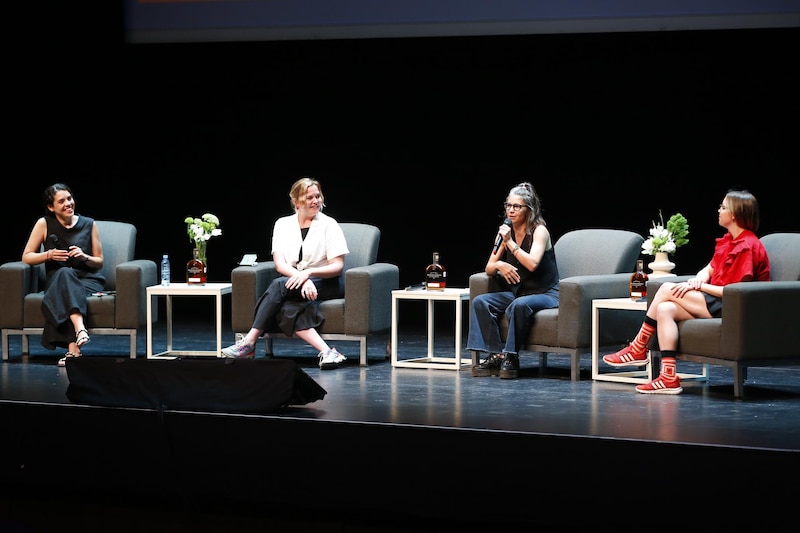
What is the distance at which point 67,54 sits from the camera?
333 inches

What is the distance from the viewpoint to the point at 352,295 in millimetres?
6172

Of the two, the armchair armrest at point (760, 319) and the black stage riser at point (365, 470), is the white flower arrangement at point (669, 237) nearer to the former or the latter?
the armchair armrest at point (760, 319)

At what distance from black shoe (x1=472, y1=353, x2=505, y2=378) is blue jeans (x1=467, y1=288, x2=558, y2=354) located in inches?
4.5

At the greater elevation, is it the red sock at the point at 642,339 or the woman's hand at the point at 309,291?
the woman's hand at the point at 309,291

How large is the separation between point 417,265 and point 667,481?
4.89 meters

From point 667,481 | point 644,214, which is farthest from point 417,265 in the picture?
point 667,481

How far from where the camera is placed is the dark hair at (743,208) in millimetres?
5215

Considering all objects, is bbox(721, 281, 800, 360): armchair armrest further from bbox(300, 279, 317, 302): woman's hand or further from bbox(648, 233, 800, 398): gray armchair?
bbox(300, 279, 317, 302): woman's hand

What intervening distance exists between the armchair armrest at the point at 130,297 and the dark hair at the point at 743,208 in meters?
3.28

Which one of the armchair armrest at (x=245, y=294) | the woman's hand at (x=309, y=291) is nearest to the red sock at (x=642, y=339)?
the woman's hand at (x=309, y=291)

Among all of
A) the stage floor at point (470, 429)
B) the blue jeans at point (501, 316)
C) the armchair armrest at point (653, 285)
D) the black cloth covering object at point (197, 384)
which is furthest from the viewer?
the blue jeans at point (501, 316)

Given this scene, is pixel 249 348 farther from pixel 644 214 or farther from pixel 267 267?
pixel 644 214

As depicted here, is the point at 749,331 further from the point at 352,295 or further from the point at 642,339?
the point at 352,295

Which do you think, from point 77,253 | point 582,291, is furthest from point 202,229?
point 582,291
